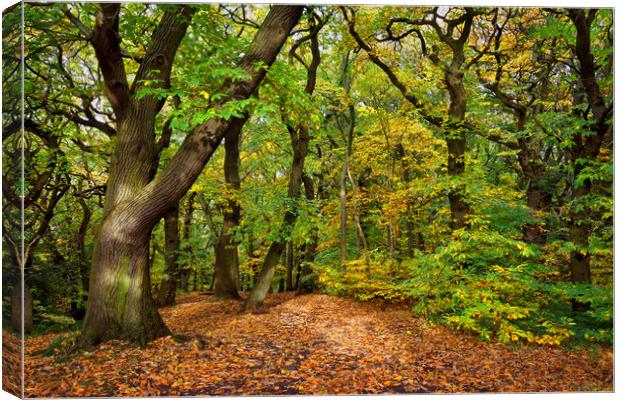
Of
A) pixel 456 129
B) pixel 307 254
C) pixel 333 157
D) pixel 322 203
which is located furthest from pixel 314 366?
pixel 333 157

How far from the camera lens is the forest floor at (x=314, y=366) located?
3.38 metres

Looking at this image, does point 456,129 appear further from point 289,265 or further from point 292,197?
point 289,265

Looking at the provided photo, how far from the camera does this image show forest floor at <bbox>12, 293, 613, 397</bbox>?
3.38 metres

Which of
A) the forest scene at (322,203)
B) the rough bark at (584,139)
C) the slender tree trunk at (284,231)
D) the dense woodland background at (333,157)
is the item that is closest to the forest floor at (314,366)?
Result: the forest scene at (322,203)

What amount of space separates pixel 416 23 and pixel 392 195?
2.69 metres

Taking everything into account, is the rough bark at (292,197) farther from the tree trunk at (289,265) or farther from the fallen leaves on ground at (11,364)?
the fallen leaves on ground at (11,364)

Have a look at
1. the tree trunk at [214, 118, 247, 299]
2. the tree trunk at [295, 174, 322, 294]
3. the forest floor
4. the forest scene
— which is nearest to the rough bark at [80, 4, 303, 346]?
the forest scene

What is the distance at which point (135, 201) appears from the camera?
3773 mm

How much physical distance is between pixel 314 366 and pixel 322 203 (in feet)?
11.1

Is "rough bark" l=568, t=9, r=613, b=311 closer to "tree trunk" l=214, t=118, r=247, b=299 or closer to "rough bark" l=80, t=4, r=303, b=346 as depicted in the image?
"rough bark" l=80, t=4, r=303, b=346

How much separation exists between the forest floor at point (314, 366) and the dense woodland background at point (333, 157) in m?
0.23

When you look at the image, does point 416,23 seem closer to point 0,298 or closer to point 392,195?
point 392,195

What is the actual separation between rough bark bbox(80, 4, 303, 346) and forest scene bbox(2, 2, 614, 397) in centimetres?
2

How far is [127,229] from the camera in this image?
376 cm
